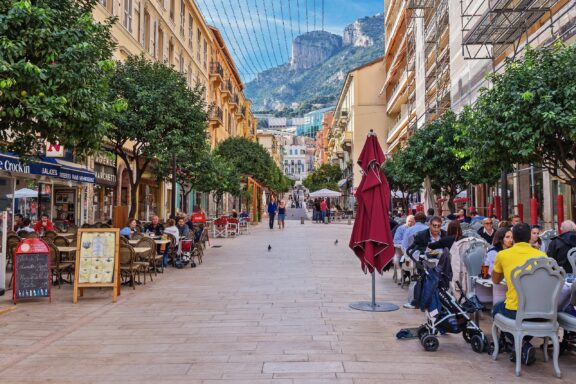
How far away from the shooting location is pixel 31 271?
8953 mm

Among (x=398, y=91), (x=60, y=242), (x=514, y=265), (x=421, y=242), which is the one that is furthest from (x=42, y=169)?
(x=398, y=91)

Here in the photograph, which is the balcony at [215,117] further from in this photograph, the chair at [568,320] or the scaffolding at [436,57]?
the chair at [568,320]

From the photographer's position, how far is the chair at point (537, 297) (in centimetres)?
525

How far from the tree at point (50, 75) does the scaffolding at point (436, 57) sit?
886 inches

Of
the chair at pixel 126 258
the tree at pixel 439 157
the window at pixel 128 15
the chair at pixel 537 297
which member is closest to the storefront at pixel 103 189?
the window at pixel 128 15

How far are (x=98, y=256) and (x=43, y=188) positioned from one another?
9918mm

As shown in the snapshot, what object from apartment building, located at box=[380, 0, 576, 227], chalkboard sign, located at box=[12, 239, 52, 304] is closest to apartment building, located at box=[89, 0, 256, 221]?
chalkboard sign, located at box=[12, 239, 52, 304]

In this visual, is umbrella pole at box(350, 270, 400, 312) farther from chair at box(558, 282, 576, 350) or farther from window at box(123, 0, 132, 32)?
window at box(123, 0, 132, 32)

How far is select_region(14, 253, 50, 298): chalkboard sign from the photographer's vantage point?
888cm

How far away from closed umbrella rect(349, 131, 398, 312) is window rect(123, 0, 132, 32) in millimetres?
18682

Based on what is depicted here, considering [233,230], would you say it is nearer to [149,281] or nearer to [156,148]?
[156,148]

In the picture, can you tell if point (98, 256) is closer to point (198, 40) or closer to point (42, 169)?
point (42, 169)

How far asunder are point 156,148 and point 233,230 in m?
10.7

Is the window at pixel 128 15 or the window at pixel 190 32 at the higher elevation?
the window at pixel 190 32
